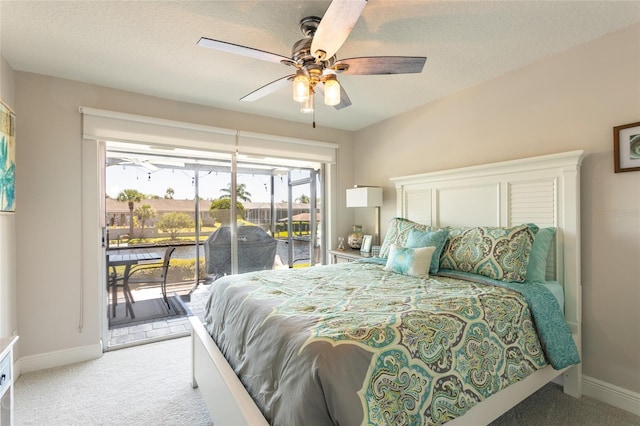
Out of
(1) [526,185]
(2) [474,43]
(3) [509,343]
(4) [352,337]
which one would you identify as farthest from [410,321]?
(2) [474,43]

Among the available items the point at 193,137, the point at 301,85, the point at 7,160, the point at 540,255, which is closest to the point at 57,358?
the point at 7,160

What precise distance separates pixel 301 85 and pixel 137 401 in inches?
96.2

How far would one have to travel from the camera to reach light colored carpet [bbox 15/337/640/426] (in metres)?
1.96

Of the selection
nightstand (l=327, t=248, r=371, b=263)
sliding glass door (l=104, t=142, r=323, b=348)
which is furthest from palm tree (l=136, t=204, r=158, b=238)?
nightstand (l=327, t=248, r=371, b=263)

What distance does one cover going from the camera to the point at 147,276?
3.84 m

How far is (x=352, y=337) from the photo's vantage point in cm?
123

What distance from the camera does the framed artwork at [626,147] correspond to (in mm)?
1998

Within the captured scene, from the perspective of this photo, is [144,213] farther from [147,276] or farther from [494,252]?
[494,252]

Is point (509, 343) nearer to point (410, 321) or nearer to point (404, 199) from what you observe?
point (410, 321)

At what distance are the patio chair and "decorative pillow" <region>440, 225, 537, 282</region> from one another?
129 inches

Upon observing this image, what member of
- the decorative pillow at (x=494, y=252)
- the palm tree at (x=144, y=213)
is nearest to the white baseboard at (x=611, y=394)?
the decorative pillow at (x=494, y=252)

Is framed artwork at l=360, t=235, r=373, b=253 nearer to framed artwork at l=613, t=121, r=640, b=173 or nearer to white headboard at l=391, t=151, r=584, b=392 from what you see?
white headboard at l=391, t=151, r=584, b=392

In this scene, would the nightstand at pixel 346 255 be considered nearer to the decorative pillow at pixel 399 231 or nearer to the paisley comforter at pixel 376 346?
the decorative pillow at pixel 399 231

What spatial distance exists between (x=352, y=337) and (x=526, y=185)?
212 cm
